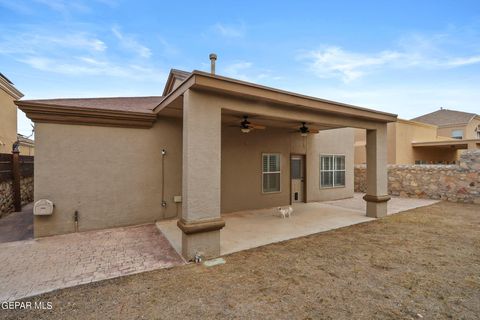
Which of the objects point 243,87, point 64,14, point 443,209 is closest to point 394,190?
point 443,209

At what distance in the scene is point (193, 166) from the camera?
3885 millimetres

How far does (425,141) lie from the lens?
16844 mm

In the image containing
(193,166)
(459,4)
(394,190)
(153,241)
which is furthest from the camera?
(394,190)

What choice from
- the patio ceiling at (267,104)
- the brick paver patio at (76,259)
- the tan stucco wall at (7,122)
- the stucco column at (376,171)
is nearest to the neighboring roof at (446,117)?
the stucco column at (376,171)

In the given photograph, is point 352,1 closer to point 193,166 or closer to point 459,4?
point 459,4

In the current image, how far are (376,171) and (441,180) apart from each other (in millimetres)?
6420

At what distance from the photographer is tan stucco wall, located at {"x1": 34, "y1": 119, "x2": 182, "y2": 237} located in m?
5.16

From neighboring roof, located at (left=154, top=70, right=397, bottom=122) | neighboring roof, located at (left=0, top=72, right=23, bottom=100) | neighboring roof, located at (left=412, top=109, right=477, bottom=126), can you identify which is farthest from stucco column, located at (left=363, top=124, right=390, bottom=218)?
neighboring roof, located at (left=412, top=109, right=477, bottom=126)

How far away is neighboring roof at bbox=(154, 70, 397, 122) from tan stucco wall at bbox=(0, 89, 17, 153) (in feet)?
35.7

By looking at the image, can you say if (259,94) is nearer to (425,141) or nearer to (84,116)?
(84,116)

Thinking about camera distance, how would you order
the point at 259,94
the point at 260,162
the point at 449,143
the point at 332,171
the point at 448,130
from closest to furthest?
1. the point at 259,94
2. the point at 260,162
3. the point at 332,171
4. the point at 449,143
5. the point at 448,130

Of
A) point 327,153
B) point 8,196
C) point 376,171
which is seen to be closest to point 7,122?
point 8,196

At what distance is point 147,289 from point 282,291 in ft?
6.01

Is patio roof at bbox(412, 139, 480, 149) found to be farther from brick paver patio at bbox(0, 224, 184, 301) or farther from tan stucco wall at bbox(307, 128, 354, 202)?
brick paver patio at bbox(0, 224, 184, 301)
